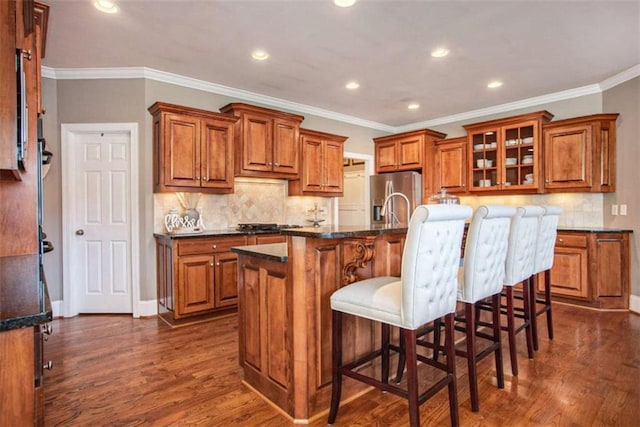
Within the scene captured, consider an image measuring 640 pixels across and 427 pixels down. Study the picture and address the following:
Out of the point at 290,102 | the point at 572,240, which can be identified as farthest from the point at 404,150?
the point at 572,240

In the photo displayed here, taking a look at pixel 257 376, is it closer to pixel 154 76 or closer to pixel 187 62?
pixel 187 62

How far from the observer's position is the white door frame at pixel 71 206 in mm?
3850

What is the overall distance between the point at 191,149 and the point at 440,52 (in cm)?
280

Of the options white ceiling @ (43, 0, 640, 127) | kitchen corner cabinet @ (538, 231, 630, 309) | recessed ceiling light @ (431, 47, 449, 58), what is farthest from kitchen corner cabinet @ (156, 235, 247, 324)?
kitchen corner cabinet @ (538, 231, 630, 309)

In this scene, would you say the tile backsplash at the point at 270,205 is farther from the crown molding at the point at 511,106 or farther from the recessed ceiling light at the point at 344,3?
the recessed ceiling light at the point at 344,3

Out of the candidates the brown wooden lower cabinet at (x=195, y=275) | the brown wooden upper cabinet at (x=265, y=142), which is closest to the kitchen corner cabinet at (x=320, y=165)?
the brown wooden upper cabinet at (x=265, y=142)

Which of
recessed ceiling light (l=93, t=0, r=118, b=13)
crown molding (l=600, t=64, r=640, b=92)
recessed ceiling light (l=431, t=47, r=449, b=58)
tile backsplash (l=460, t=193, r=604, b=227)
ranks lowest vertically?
tile backsplash (l=460, t=193, r=604, b=227)

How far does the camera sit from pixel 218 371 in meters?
2.57

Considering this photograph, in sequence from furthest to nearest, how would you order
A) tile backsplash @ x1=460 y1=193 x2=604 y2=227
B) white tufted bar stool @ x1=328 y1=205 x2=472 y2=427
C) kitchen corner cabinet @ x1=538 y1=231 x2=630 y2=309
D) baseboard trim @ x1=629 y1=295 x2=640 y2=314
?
tile backsplash @ x1=460 y1=193 x2=604 y2=227 < kitchen corner cabinet @ x1=538 y1=231 x2=630 y2=309 < baseboard trim @ x1=629 y1=295 x2=640 y2=314 < white tufted bar stool @ x1=328 y1=205 x2=472 y2=427

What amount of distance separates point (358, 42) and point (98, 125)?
2956mm

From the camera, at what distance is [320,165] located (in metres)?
5.22

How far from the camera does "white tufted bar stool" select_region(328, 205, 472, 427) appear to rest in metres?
1.62

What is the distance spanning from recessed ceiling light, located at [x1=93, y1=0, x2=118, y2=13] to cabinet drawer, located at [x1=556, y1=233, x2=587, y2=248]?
5.17 meters

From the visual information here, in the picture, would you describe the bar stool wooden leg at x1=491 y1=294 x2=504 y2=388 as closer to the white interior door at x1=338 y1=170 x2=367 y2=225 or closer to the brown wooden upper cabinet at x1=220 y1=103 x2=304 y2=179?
the brown wooden upper cabinet at x1=220 y1=103 x2=304 y2=179
